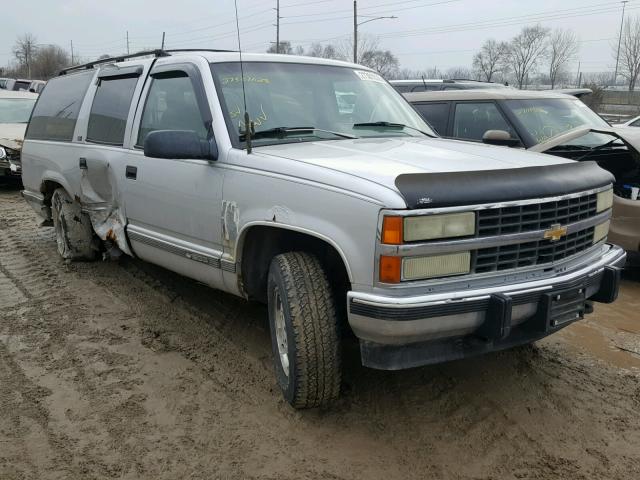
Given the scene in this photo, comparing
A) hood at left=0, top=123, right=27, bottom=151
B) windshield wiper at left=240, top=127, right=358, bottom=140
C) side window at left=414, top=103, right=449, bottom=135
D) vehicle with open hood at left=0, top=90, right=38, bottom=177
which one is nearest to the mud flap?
windshield wiper at left=240, top=127, right=358, bottom=140

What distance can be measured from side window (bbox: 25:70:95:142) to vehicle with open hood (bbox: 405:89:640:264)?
3.74 metres

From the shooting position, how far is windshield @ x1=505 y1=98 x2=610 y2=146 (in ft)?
21.1

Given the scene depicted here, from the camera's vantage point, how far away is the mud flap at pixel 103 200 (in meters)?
4.75

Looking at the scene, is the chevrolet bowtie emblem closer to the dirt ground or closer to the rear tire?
the dirt ground

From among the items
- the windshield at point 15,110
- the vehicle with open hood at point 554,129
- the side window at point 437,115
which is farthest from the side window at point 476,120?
the windshield at point 15,110

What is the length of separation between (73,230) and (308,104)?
3091 millimetres

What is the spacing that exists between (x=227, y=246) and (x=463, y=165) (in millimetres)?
1434

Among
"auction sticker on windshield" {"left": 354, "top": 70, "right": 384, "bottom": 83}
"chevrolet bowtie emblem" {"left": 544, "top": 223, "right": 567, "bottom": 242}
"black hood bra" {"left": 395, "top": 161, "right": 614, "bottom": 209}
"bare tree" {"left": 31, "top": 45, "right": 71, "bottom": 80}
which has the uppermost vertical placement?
"bare tree" {"left": 31, "top": 45, "right": 71, "bottom": 80}

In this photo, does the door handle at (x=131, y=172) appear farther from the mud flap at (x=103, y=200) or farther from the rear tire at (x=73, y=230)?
the rear tire at (x=73, y=230)

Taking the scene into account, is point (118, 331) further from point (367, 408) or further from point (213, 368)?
point (367, 408)

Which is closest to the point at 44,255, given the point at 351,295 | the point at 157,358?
the point at 157,358

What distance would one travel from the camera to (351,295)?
271 centimetres

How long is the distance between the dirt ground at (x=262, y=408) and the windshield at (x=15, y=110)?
910 cm

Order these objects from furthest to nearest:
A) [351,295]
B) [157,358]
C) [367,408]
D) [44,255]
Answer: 1. [44,255]
2. [157,358]
3. [367,408]
4. [351,295]
